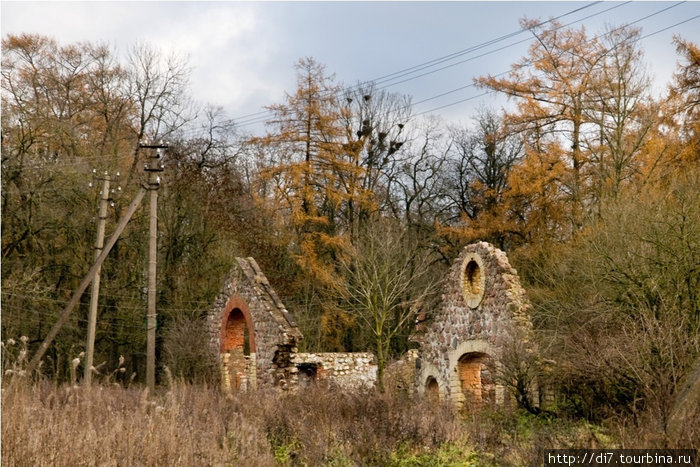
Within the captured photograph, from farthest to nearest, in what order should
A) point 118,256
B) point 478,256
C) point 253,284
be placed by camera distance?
point 118,256
point 253,284
point 478,256

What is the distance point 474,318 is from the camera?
1605 cm

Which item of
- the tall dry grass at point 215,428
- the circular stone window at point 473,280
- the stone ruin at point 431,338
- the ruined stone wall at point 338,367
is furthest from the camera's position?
the ruined stone wall at point 338,367

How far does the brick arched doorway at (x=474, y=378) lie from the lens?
1659 centimetres

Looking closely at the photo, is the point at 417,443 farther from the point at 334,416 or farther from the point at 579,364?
the point at 579,364

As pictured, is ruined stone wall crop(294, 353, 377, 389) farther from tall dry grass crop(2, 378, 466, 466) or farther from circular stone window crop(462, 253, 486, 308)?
tall dry grass crop(2, 378, 466, 466)

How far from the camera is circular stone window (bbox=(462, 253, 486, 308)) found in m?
15.9

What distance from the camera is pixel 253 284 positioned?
67.5 feet

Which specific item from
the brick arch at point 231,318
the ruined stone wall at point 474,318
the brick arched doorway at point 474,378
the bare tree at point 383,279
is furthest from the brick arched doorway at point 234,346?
the brick arched doorway at point 474,378

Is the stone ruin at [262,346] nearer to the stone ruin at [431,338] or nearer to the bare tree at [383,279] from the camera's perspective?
the stone ruin at [431,338]

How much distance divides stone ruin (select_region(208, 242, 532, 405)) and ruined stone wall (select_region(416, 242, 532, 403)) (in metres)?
0.02

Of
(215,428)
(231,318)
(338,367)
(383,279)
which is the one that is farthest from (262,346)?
(215,428)

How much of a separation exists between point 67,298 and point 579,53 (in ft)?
60.5

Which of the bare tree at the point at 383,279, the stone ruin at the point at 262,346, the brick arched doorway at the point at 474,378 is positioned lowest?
the brick arched doorway at the point at 474,378

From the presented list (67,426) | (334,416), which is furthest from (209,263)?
(67,426)
